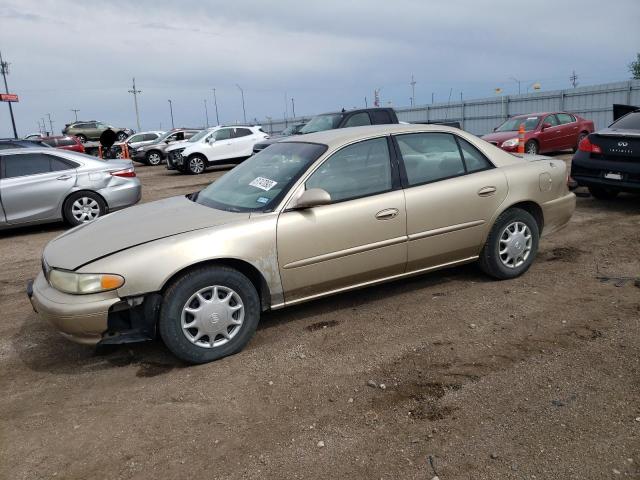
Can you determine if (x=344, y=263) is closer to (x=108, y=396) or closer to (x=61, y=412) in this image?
(x=108, y=396)

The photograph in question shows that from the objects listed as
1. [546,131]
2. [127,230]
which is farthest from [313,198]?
[546,131]

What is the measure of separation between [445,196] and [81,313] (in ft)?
9.55

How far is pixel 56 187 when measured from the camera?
8.16 m

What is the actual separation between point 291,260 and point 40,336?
2.23m

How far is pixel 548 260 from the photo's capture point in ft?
17.8

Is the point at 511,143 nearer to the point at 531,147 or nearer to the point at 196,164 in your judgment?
the point at 531,147

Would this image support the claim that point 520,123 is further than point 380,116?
Yes

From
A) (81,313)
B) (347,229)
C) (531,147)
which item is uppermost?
(347,229)

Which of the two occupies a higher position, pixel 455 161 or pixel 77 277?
pixel 455 161

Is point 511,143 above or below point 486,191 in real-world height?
below

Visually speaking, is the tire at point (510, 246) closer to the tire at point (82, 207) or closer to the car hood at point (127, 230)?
the car hood at point (127, 230)

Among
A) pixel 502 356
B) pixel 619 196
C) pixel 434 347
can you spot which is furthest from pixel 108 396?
pixel 619 196

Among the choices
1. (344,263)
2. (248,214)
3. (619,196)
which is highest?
(248,214)

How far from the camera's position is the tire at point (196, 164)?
16.8m
